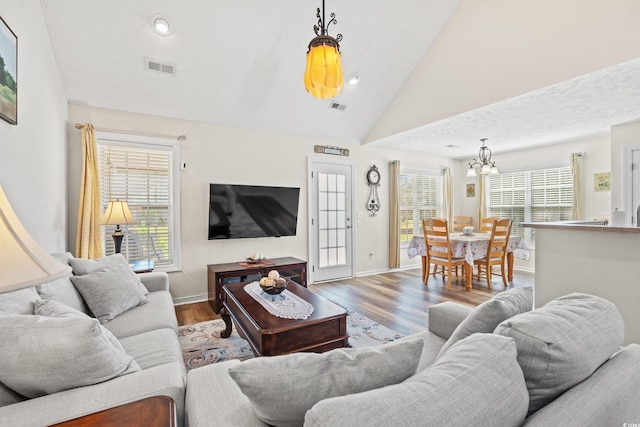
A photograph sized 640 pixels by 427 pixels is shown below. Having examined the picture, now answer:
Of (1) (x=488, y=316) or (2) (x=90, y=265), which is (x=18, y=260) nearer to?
(1) (x=488, y=316)

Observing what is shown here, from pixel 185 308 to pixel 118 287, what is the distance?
1626 millimetres

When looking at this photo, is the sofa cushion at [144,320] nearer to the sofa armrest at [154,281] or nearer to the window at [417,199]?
the sofa armrest at [154,281]

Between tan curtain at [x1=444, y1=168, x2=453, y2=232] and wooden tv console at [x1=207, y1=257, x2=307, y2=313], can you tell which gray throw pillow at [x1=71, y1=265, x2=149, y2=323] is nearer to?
wooden tv console at [x1=207, y1=257, x2=307, y2=313]

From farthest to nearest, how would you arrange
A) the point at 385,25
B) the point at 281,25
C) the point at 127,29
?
the point at 385,25 → the point at 281,25 → the point at 127,29

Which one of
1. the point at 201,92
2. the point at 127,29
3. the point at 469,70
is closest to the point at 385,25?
the point at 469,70

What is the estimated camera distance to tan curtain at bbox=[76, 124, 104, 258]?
10.3ft

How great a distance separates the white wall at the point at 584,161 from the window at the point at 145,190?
6.19 metres

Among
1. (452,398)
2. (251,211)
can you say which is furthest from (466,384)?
(251,211)

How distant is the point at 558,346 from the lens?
800 millimetres

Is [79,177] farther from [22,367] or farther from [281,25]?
[22,367]

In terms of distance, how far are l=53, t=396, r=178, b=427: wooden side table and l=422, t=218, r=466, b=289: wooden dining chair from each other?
423 centimetres

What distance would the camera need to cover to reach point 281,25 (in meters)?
3.20

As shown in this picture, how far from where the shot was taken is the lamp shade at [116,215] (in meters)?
3.00

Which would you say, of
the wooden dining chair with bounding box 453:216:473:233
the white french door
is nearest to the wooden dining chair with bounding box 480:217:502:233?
the wooden dining chair with bounding box 453:216:473:233
